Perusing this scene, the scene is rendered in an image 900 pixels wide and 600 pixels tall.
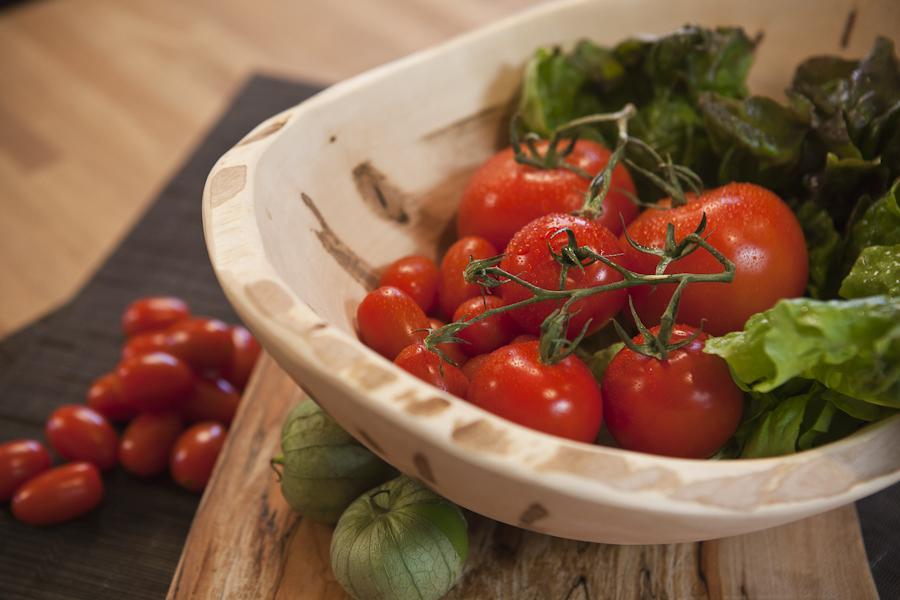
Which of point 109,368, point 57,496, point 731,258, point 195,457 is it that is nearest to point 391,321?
point 731,258

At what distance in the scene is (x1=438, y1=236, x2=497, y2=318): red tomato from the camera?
2.80 ft

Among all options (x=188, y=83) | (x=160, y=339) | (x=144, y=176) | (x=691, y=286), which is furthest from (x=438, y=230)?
(x=188, y=83)

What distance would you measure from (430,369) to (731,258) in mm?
304

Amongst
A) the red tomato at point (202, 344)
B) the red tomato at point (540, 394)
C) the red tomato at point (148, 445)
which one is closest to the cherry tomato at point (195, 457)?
the red tomato at point (148, 445)

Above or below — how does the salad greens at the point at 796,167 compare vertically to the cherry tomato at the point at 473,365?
above

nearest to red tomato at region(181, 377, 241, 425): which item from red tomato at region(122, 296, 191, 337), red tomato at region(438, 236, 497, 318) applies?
red tomato at region(122, 296, 191, 337)

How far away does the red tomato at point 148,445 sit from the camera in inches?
43.0

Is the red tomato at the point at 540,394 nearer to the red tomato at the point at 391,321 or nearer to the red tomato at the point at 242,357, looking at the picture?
the red tomato at the point at 391,321

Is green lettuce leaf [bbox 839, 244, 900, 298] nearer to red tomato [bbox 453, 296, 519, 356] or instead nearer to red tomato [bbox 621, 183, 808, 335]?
red tomato [bbox 621, 183, 808, 335]

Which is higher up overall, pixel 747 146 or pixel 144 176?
pixel 747 146

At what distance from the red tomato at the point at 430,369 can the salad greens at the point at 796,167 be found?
156 millimetres

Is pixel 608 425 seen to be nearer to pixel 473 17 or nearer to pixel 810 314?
pixel 810 314

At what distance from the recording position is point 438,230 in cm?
102

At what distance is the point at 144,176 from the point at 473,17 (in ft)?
3.77
